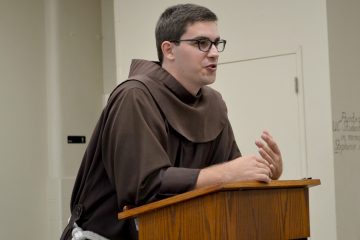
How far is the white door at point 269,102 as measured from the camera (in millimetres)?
3955

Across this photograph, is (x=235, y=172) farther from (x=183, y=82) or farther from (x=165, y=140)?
(x=183, y=82)

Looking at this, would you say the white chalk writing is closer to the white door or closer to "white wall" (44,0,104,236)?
the white door

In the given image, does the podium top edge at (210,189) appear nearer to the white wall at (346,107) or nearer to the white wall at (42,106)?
the white wall at (346,107)

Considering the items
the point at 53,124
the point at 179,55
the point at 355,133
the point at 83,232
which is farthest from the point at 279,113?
the point at 53,124

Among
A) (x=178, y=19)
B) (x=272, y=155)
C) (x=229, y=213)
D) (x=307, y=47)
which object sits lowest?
(x=229, y=213)

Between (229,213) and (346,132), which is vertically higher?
(346,132)

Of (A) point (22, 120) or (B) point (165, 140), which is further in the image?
(A) point (22, 120)

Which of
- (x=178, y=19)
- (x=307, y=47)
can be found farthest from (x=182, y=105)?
(x=307, y=47)

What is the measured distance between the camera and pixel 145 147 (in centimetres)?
161

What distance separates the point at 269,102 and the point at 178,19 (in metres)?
2.27

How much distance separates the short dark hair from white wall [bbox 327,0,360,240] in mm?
2098

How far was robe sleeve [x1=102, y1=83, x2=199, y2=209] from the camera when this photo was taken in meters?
1.56

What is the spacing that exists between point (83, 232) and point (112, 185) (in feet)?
0.62

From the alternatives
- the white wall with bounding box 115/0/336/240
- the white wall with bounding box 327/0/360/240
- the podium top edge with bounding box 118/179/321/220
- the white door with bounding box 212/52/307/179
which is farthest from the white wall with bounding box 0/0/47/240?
the podium top edge with bounding box 118/179/321/220
